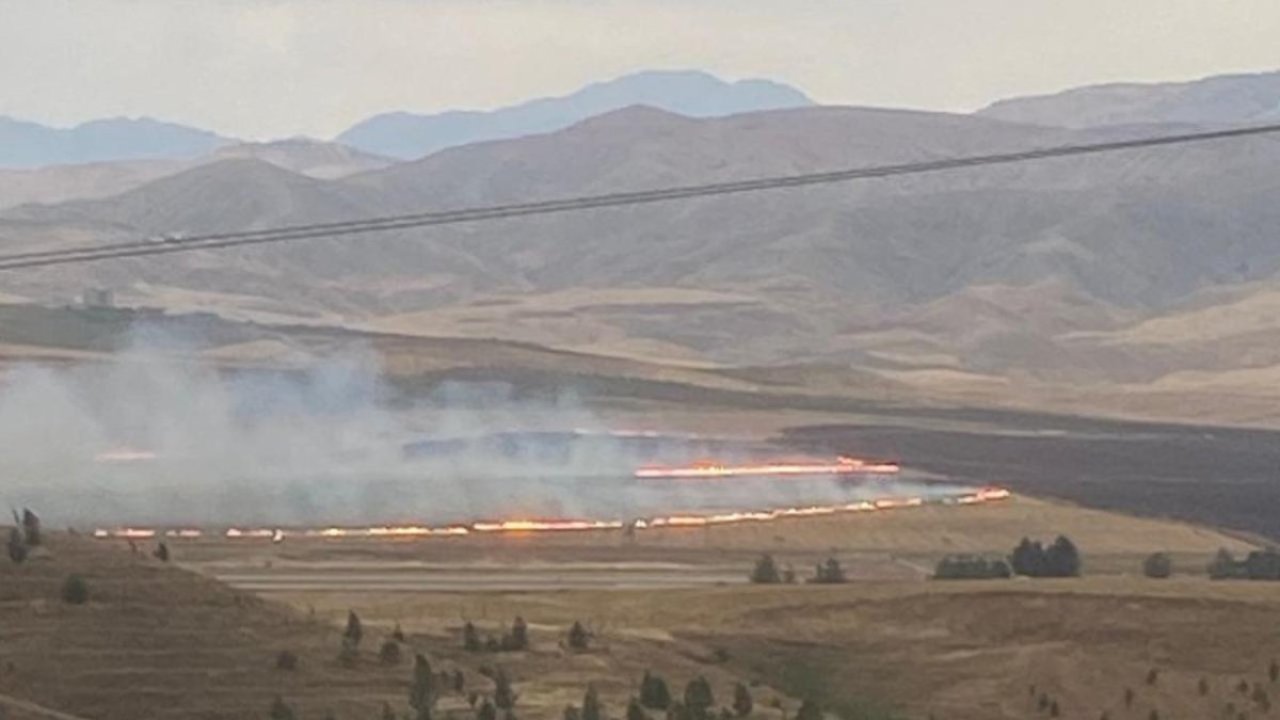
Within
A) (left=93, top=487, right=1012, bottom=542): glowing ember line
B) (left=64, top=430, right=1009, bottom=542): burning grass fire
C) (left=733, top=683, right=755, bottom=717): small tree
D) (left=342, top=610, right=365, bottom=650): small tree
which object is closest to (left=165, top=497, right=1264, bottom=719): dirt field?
(left=733, top=683, right=755, bottom=717): small tree

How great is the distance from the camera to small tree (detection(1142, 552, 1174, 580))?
8631 centimetres

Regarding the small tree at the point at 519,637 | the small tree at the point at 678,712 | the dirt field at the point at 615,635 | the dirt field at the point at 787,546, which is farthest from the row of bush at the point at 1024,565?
the small tree at the point at 678,712

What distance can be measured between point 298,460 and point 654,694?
72.0 metres

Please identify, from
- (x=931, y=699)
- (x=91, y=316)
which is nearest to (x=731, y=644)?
(x=931, y=699)

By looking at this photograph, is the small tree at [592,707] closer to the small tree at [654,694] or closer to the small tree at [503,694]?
the small tree at [654,694]

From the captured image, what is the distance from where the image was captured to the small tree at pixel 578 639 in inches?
2340

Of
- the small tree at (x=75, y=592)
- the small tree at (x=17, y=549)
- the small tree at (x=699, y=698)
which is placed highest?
the small tree at (x=17, y=549)

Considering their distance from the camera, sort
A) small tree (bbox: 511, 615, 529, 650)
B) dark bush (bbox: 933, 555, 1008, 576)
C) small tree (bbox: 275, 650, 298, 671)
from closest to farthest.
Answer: small tree (bbox: 275, 650, 298, 671)
small tree (bbox: 511, 615, 529, 650)
dark bush (bbox: 933, 555, 1008, 576)

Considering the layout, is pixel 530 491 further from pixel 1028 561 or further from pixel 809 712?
pixel 809 712

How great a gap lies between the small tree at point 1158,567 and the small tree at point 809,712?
106 feet

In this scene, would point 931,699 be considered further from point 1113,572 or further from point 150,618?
point 1113,572

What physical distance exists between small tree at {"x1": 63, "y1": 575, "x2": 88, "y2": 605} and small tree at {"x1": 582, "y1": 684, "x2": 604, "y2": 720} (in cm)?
935

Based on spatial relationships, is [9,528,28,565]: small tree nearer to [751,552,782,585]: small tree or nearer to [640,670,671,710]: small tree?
[640,670,671,710]: small tree

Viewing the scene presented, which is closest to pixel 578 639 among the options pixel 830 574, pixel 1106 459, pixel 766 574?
pixel 766 574
